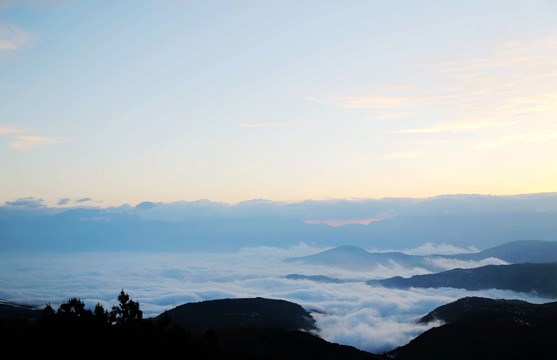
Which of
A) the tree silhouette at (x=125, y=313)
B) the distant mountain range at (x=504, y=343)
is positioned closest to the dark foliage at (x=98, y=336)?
the tree silhouette at (x=125, y=313)

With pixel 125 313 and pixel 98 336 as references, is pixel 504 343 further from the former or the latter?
pixel 98 336

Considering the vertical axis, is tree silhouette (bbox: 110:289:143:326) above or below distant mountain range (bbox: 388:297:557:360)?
above

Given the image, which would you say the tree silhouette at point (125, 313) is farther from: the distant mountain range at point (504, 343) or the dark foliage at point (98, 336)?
the distant mountain range at point (504, 343)

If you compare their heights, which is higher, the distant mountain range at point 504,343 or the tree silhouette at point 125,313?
the tree silhouette at point 125,313

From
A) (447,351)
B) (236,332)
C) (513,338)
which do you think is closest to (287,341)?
(236,332)

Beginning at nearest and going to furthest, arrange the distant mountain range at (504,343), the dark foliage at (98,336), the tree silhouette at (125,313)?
the dark foliage at (98,336)
the tree silhouette at (125,313)
the distant mountain range at (504,343)

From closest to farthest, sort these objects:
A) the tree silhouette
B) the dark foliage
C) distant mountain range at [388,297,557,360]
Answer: the dark foliage < the tree silhouette < distant mountain range at [388,297,557,360]

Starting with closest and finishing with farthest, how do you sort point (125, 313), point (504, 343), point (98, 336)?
point (98, 336) < point (125, 313) < point (504, 343)

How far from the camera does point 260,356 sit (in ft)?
464

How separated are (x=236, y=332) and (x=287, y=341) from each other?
65.8 feet

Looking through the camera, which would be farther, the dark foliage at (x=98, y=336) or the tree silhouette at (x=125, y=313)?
the tree silhouette at (x=125, y=313)

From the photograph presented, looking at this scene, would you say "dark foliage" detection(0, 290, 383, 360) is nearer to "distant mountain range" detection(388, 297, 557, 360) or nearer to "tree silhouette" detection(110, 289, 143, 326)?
"tree silhouette" detection(110, 289, 143, 326)

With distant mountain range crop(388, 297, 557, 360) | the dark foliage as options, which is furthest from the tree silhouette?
distant mountain range crop(388, 297, 557, 360)

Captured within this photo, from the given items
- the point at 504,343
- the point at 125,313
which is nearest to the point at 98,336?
the point at 125,313
